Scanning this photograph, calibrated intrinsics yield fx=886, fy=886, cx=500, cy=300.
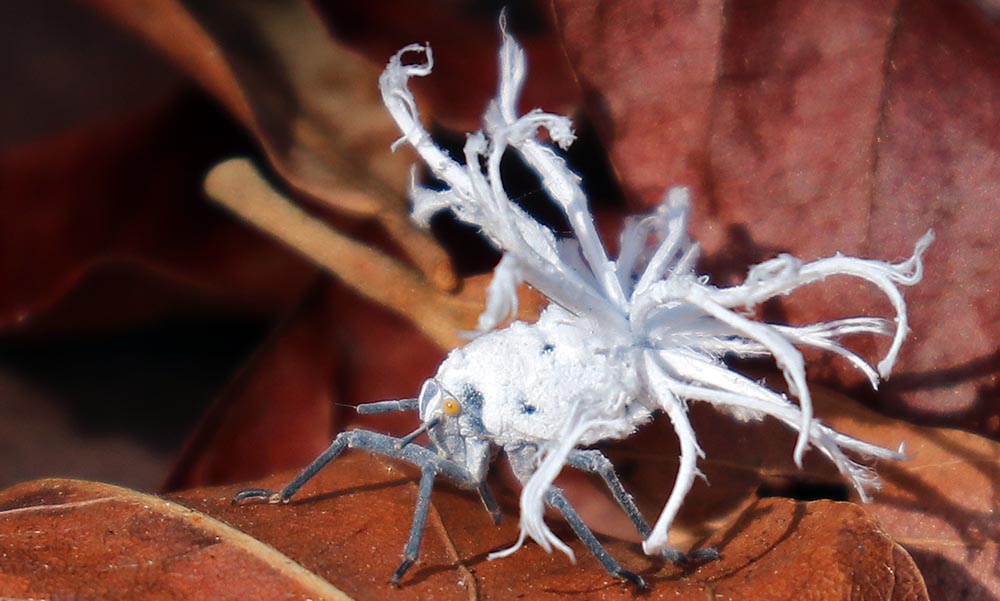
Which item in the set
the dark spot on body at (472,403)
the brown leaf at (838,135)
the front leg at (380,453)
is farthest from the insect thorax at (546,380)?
the brown leaf at (838,135)

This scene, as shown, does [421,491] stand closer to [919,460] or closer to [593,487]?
[593,487]

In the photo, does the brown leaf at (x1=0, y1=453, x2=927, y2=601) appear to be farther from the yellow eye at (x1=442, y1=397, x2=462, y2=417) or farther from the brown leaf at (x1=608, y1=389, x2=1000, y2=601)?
the yellow eye at (x1=442, y1=397, x2=462, y2=417)

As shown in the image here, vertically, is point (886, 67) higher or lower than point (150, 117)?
lower

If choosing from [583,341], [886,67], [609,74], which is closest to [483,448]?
[583,341]

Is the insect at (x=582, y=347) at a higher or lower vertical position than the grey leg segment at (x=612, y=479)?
higher

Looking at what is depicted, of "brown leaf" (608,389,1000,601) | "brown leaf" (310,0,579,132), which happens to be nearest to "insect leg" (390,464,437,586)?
"brown leaf" (608,389,1000,601)

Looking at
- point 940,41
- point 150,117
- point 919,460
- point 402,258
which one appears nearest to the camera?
point 940,41

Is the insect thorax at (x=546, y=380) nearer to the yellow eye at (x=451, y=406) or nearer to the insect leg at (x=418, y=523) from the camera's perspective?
the yellow eye at (x=451, y=406)

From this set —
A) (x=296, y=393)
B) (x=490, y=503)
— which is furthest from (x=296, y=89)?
(x=490, y=503)
